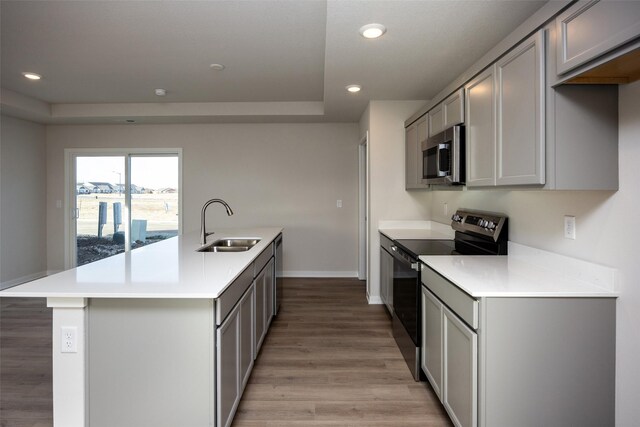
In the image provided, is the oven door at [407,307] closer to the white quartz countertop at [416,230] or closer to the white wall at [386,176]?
the white quartz countertop at [416,230]

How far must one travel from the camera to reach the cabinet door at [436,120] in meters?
2.89

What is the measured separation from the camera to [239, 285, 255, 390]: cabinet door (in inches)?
83.2

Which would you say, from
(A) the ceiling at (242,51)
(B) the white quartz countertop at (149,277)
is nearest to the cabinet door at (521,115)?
(A) the ceiling at (242,51)

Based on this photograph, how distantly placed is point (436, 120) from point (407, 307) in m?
1.57

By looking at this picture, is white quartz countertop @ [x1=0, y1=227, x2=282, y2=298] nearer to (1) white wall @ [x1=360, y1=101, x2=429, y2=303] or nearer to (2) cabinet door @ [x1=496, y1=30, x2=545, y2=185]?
(2) cabinet door @ [x1=496, y1=30, x2=545, y2=185]

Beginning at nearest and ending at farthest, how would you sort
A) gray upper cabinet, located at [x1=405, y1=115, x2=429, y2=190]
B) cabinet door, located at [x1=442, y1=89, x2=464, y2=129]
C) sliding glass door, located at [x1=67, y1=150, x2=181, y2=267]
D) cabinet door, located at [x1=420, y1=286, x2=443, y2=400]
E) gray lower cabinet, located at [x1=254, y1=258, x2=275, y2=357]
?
cabinet door, located at [x1=420, y1=286, x2=443, y2=400]
cabinet door, located at [x1=442, y1=89, x2=464, y2=129]
gray lower cabinet, located at [x1=254, y1=258, x2=275, y2=357]
gray upper cabinet, located at [x1=405, y1=115, x2=429, y2=190]
sliding glass door, located at [x1=67, y1=150, x2=181, y2=267]

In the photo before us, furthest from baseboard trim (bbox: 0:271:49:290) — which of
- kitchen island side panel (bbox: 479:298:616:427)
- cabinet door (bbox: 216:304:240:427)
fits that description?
kitchen island side panel (bbox: 479:298:616:427)

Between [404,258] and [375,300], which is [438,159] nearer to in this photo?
[404,258]

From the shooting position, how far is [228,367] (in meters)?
1.80

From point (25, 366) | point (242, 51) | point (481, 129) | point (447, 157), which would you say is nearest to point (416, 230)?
point (447, 157)

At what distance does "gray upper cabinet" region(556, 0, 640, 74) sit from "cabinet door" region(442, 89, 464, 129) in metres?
0.99

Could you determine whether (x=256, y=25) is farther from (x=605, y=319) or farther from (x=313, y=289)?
(x=313, y=289)

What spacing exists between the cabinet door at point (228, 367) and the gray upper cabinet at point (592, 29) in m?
1.89

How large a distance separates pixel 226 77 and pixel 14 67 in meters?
2.10
